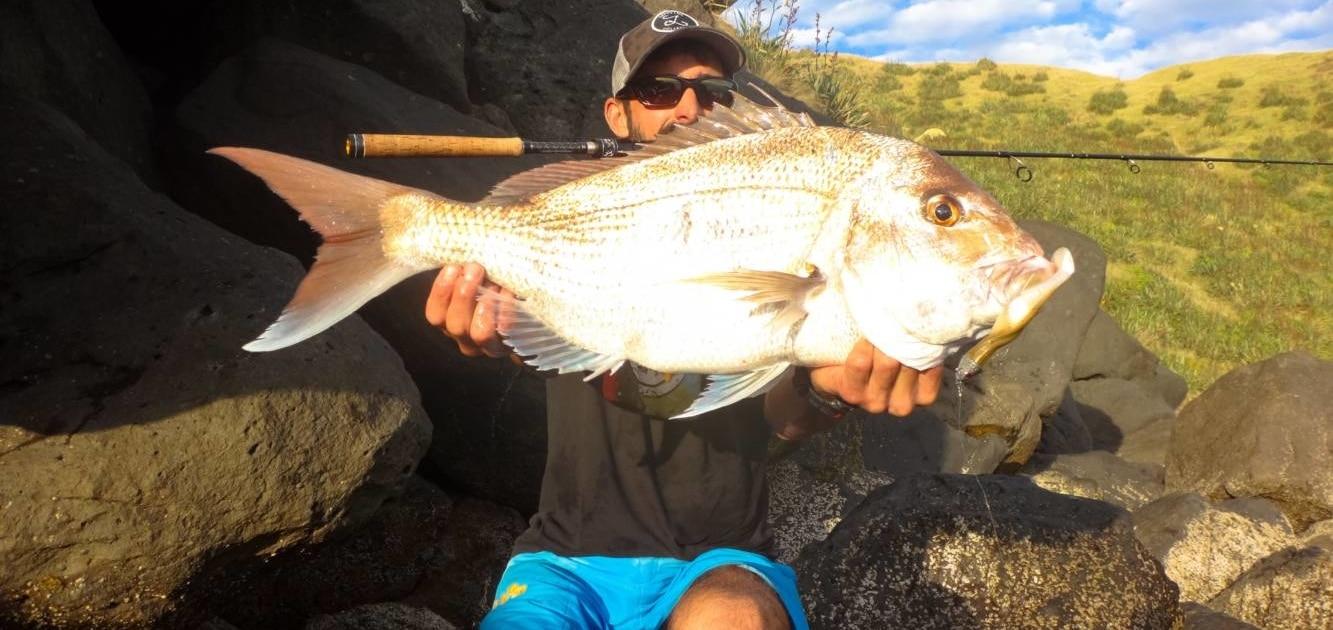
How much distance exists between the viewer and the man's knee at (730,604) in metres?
2.48

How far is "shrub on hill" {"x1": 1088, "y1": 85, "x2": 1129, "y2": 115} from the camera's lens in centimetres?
2933

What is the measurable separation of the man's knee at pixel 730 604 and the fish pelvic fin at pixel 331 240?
1.33 metres

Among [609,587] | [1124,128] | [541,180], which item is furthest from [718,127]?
[1124,128]

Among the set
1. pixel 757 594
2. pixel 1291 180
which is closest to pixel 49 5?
pixel 757 594

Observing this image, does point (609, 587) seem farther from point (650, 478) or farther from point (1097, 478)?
point (1097, 478)

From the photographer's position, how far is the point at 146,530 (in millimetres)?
3010

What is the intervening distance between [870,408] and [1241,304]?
1560 centimetres

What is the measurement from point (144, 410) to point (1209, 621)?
5.10 m

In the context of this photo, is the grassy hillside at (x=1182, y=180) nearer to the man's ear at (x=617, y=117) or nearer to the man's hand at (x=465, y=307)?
the man's ear at (x=617, y=117)

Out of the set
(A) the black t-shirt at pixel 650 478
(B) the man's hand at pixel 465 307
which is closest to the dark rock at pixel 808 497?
(A) the black t-shirt at pixel 650 478

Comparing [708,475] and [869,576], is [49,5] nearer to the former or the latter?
[708,475]

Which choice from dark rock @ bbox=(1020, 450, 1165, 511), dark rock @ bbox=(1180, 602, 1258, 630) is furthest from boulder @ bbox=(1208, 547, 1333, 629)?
dark rock @ bbox=(1020, 450, 1165, 511)

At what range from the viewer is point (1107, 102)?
29.7m

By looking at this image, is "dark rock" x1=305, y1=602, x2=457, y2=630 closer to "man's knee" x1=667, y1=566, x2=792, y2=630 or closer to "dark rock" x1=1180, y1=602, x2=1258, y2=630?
"man's knee" x1=667, y1=566, x2=792, y2=630
